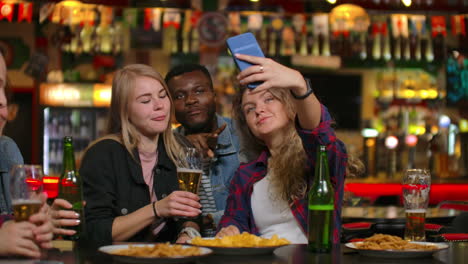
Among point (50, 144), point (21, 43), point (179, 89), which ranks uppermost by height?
point (21, 43)

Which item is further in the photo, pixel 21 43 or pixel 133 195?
pixel 21 43

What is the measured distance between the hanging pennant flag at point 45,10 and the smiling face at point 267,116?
6.29m

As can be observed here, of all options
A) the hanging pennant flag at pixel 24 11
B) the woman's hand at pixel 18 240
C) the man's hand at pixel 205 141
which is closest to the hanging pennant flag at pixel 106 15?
the hanging pennant flag at pixel 24 11

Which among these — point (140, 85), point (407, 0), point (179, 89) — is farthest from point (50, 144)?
point (140, 85)

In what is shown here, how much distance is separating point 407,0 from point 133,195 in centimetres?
549

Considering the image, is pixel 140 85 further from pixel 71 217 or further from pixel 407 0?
pixel 407 0

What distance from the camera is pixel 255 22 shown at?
881 centimetres

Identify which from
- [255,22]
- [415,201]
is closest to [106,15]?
[255,22]

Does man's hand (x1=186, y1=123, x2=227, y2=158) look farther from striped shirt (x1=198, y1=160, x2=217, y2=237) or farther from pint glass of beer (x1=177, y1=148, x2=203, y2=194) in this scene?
pint glass of beer (x1=177, y1=148, x2=203, y2=194)

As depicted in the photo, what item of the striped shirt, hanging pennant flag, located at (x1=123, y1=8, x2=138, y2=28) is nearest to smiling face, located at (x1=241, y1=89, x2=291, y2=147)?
the striped shirt

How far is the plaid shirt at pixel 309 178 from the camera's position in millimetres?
2412

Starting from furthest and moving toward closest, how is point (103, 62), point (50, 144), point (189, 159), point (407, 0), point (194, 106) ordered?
point (103, 62) → point (50, 144) → point (407, 0) → point (194, 106) → point (189, 159)

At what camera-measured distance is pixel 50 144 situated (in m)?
8.45

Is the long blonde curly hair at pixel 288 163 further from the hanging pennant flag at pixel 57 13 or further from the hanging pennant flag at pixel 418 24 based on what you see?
the hanging pennant flag at pixel 418 24
